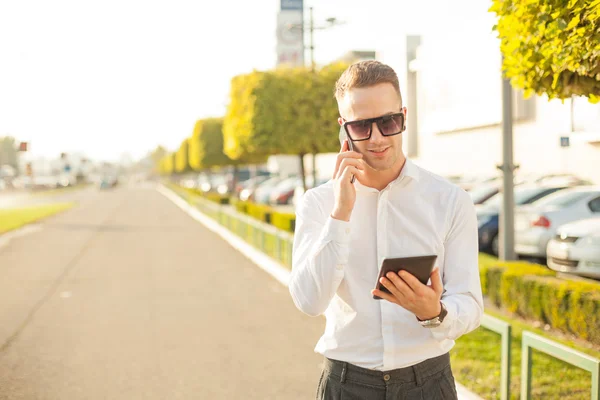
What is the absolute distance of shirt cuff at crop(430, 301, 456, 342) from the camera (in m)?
2.14

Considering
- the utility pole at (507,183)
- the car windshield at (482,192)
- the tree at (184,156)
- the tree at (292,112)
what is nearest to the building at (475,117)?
the car windshield at (482,192)

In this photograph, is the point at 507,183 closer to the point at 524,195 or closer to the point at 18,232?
the point at 524,195

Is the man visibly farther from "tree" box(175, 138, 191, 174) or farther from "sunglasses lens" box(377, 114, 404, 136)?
"tree" box(175, 138, 191, 174)

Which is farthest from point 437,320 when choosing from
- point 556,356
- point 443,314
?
point 556,356

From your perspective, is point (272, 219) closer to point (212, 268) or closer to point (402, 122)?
point (212, 268)

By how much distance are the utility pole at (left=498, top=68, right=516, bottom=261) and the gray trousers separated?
23.9 ft

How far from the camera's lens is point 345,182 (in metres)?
2.12

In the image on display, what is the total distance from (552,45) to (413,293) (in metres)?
2.74

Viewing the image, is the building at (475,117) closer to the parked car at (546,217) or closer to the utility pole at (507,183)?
the parked car at (546,217)

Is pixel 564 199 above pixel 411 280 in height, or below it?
below

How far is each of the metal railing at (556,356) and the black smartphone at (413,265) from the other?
212 cm

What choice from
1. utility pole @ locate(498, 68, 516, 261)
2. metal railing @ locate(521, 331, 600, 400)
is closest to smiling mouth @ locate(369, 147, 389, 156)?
metal railing @ locate(521, 331, 600, 400)

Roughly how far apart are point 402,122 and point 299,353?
5.16 metres

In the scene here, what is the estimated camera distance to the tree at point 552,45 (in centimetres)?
390
